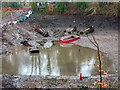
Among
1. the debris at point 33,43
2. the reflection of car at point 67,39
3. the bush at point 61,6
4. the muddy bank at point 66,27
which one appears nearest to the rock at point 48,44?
the debris at point 33,43

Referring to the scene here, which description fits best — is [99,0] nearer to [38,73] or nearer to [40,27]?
[40,27]

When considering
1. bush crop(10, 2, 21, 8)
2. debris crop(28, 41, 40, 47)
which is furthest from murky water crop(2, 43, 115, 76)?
bush crop(10, 2, 21, 8)

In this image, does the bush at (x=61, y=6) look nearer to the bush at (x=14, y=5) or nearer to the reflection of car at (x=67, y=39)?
the bush at (x=14, y=5)

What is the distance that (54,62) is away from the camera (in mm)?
14102

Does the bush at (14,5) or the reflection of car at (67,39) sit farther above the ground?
the bush at (14,5)

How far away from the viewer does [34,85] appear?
9734 millimetres

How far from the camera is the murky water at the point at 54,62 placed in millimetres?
12336

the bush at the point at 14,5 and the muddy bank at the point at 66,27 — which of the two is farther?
the bush at the point at 14,5

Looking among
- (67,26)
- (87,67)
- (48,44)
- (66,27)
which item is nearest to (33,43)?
(48,44)

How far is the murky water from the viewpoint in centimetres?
1234

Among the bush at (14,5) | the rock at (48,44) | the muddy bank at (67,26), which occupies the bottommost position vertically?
the rock at (48,44)

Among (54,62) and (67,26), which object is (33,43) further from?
(67,26)

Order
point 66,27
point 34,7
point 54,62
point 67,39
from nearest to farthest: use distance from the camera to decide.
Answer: point 54,62, point 67,39, point 66,27, point 34,7

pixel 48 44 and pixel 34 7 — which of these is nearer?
pixel 48 44
